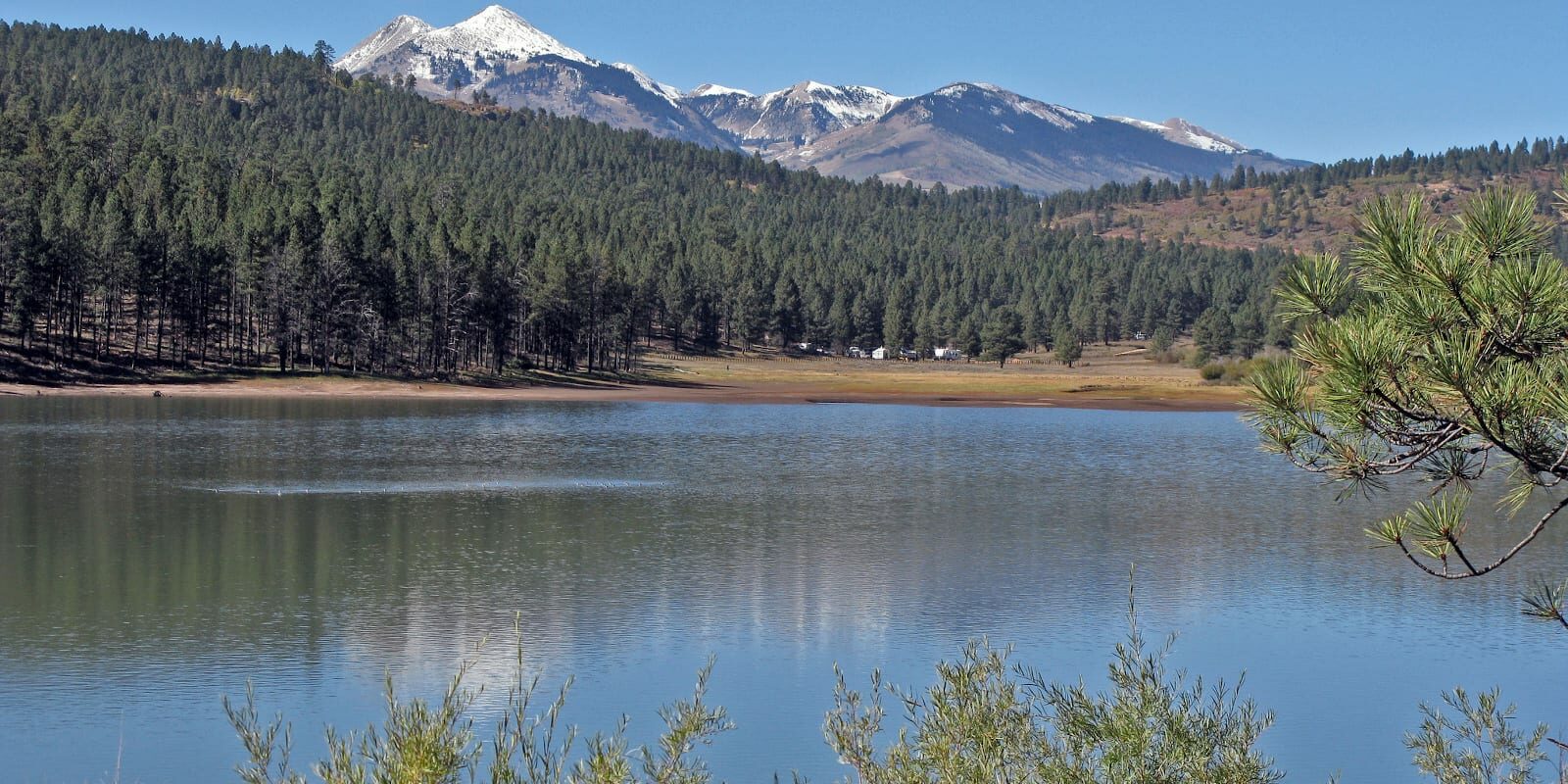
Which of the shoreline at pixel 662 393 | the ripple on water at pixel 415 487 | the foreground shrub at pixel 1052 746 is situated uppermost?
the foreground shrub at pixel 1052 746

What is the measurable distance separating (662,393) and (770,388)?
17.7 m

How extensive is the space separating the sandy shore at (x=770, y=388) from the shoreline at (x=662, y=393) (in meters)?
0.09

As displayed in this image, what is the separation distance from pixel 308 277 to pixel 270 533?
80.4m

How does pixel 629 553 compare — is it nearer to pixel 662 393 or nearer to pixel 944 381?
pixel 662 393

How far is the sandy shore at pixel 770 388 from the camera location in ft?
359

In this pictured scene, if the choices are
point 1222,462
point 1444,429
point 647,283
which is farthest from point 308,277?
point 1444,429

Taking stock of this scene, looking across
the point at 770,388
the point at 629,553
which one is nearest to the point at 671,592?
the point at 629,553

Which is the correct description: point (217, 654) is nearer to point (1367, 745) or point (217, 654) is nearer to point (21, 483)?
point (1367, 745)

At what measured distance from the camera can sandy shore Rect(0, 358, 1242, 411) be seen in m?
110

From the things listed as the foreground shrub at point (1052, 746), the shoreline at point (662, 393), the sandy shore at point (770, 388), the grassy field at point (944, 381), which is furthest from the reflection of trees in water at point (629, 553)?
the grassy field at point (944, 381)

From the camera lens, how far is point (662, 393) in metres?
129

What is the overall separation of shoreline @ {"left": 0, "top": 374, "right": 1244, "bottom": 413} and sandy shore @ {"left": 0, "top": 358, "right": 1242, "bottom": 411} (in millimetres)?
88

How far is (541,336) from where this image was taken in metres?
149

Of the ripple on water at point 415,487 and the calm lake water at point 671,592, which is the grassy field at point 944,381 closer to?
the calm lake water at point 671,592
